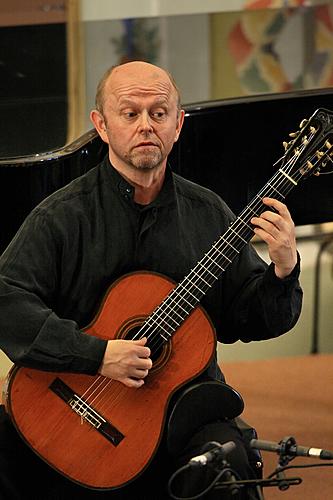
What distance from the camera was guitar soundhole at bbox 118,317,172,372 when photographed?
265 cm

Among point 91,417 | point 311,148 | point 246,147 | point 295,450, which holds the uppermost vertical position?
point 311,148

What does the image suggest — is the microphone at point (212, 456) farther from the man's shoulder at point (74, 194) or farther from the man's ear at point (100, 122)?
the man's ear at point (100, 122)

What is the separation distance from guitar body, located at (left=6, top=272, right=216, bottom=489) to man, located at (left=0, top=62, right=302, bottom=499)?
1.5 inches

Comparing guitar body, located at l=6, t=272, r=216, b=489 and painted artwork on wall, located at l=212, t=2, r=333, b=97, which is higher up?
painted artwork on wall, located at l=212, t=2, r=333, b=97

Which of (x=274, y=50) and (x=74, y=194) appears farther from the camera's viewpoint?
(x=274, y=50)

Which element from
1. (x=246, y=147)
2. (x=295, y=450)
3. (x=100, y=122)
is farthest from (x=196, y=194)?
(x=246, y=147)

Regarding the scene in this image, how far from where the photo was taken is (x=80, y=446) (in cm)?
263

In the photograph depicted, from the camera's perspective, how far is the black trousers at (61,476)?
8.50ft

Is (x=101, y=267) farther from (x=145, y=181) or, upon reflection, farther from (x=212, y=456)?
(x=212, y=456)

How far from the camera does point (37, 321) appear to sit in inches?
102

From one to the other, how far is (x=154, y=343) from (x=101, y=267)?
214 mm

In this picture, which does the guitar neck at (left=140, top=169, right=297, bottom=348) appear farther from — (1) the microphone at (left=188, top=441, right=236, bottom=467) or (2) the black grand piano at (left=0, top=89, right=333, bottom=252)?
(2) the black grand piano at (left=0, top=89, right=333, bottom=252)

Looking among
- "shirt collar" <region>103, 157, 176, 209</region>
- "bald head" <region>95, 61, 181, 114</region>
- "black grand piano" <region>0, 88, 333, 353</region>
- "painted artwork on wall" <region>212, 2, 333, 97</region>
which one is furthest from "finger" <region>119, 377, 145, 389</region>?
"painted artwork on wall" <region>212, 2, 333, 97</region>

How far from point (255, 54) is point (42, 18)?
3.67 ft
